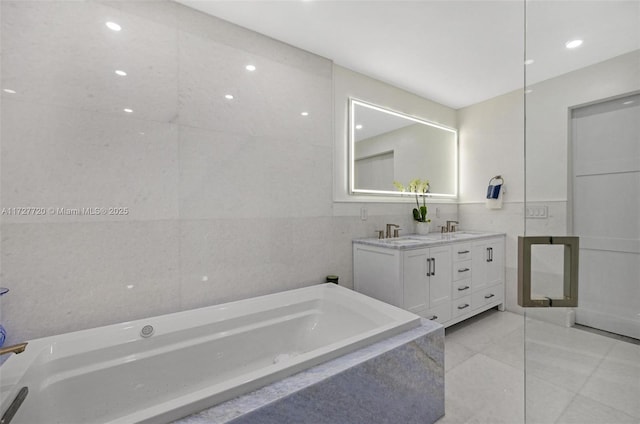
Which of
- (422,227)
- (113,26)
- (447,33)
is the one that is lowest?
(422,227)

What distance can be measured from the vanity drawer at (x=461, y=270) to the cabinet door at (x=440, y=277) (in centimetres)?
10

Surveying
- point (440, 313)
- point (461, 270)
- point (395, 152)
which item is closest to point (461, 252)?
point (461, 270)

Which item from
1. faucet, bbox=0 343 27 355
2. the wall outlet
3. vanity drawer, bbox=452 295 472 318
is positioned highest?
the wall outlet

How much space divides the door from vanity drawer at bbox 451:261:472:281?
1.38 metres

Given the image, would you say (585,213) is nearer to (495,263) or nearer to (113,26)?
(495,263)

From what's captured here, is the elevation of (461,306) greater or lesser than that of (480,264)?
lesser

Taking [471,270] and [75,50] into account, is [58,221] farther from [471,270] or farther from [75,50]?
[471,270]

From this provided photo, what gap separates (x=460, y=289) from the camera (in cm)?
249

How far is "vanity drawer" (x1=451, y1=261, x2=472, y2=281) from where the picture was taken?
8.02 ft

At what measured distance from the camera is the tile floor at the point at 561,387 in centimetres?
91

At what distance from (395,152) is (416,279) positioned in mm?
1386

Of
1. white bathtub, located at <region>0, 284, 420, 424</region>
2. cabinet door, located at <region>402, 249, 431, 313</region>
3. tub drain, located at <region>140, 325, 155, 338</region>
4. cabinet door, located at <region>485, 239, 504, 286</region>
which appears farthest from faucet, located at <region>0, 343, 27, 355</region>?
cabinet door, located at <region>485, 239, 504, 286</region>

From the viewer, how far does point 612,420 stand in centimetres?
93

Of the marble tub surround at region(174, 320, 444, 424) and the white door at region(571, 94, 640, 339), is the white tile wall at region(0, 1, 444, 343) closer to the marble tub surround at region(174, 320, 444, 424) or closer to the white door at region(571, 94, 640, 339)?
the marble tub surround at region(174, 320, 444, 424)
